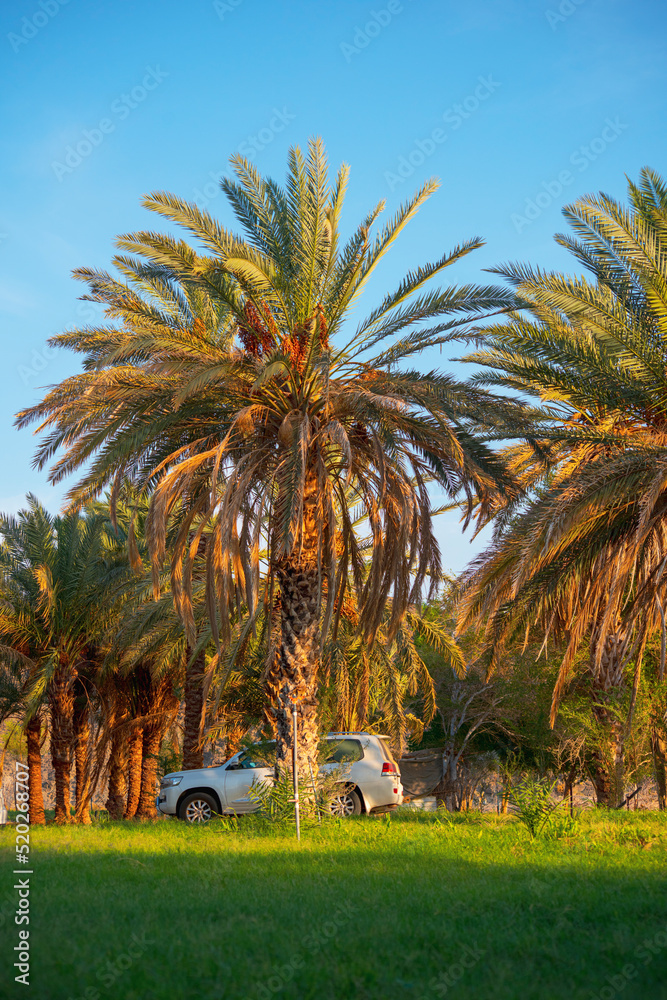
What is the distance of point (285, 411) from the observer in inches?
513

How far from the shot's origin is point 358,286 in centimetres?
1293

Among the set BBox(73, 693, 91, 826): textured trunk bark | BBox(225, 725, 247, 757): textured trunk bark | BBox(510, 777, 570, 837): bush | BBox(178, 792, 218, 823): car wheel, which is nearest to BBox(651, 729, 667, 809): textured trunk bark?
BBox(225, 725, 247, 757): textured trunk bark

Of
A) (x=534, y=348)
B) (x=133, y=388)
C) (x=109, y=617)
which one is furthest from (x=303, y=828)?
(x=109, y=617)

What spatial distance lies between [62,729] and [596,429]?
1610cm

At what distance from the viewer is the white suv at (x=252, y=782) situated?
15.7 meters

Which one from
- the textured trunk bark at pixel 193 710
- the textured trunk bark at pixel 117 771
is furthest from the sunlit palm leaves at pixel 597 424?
the textured trunk bark at pixel 117 771

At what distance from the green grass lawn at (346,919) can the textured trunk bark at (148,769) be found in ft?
47.5

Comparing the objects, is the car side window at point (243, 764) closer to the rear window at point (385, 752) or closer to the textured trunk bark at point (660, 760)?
A: the rear window at point (385, 752)

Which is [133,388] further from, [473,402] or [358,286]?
[473,402]

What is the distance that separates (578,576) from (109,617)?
12787 millimetres

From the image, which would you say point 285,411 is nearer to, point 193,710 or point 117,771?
point 193,710

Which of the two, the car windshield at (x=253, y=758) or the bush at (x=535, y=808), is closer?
the bush at (x=535, y=808)

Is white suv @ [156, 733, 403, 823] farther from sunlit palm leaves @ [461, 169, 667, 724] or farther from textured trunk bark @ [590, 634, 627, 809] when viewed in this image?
textured trunk bark @ [590, 634, 627, 809]

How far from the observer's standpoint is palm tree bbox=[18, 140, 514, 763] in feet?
39.4
